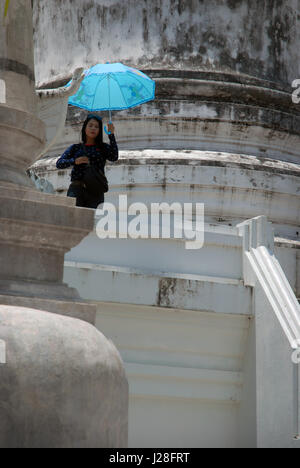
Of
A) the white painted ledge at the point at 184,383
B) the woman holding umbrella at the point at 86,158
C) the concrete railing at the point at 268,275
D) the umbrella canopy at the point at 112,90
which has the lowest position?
the white painted ledge at the point at 184,383

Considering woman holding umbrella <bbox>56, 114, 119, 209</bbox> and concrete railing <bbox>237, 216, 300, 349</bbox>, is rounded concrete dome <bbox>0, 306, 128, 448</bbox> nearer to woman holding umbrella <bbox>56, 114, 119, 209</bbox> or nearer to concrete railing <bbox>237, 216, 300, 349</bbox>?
woman holding umbrella <bbox>56, 114, 119, 209</bbox>

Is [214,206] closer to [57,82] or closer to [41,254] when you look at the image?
[57,82]

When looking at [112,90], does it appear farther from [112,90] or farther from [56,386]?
[56,386]

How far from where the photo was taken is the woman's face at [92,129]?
796 cm

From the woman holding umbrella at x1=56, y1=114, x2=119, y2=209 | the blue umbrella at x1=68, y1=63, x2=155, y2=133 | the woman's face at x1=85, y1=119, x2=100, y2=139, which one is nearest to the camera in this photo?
the woman's face at x1=85, y1=119, x2=100, y2=139

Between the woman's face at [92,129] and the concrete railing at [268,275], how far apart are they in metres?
2.36

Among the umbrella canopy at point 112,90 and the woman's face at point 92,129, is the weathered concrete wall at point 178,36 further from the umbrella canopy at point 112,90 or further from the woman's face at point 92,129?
the woman's face at point 92,129

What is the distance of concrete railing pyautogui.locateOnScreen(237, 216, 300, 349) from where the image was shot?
356 inches

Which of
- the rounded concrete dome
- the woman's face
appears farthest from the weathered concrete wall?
the rounded concrete dome

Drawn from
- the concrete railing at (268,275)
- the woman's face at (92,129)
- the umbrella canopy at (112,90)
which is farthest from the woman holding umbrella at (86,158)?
the umbrella canopy at (112,90)

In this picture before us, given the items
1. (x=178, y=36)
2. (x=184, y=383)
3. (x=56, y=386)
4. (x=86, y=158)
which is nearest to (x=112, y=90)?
(x=86, y=158)

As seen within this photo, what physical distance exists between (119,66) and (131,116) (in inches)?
84.2

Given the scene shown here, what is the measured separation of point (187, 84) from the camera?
13664 mm
